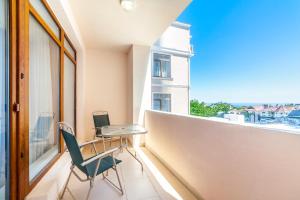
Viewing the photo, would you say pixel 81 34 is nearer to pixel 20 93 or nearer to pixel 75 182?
pixel 20 93

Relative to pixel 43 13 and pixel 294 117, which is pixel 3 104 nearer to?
pixel 43 13

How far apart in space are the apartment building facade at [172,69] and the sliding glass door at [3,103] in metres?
4.04

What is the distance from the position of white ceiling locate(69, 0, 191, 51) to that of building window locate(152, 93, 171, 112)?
6.84 feet

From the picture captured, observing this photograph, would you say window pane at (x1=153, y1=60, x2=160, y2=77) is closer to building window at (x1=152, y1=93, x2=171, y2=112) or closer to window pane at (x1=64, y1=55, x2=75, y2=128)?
building window at (x1=152, y1=93, x2=171, y2=112)

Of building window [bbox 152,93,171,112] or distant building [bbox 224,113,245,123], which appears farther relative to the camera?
building window [bbox 152,93,171,112]

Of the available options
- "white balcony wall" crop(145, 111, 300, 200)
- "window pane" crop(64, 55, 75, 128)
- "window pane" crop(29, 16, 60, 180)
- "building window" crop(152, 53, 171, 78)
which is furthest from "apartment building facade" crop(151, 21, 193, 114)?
"window pane" crop(29, 16, 60, 180)

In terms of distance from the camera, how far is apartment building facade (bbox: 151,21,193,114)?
5302mm

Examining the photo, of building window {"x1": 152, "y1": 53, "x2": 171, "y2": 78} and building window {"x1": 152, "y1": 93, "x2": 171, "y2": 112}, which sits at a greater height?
building window {"x1": 152, "y1": 53, "x2": 171, "y2": 78}

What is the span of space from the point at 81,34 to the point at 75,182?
2946 mm

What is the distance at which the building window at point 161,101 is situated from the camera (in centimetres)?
537

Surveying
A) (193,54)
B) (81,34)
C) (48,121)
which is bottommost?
(48,121)

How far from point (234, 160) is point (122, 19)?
2776 millimetres

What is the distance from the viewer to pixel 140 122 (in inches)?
156

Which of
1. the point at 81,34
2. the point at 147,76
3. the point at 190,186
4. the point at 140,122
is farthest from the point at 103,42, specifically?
the point at 190,186
